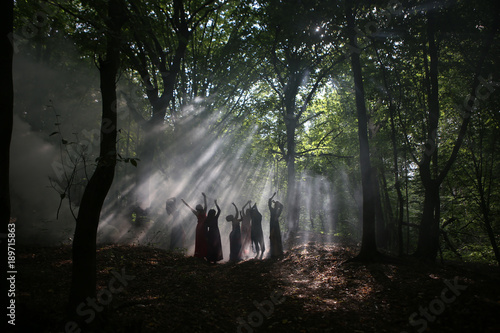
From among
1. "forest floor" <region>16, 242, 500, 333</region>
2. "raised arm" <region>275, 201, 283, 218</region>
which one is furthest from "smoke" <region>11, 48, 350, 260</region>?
"raised arm" <region>275, 201, 283, 218</region>

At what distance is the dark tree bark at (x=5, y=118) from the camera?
3749 millimetres

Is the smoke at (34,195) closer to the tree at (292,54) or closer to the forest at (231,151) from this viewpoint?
the forest at (231,151)

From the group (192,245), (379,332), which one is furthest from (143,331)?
(192,245)

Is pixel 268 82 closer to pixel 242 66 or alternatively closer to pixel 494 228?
pixel 242 66

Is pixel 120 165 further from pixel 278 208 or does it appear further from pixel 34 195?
pixel 278 208

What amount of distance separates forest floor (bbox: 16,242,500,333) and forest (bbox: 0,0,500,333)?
5 cm

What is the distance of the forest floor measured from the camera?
4.64 metres

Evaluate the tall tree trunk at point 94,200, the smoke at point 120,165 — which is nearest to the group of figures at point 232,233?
the smoke at point 120,165

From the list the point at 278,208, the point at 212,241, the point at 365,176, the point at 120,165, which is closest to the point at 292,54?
the point at 278,208

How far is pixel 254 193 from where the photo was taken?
43.4m

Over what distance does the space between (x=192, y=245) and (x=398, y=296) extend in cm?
1425

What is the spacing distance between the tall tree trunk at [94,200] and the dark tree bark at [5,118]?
99 cm

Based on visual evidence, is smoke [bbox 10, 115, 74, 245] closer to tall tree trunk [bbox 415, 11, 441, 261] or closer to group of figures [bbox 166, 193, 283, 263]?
group of figures [bbox 166, 193, 283, 263]

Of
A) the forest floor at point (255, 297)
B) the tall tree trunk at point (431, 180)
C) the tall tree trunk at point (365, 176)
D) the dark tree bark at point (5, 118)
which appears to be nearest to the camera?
the dark tree bark at point (5, 118)
